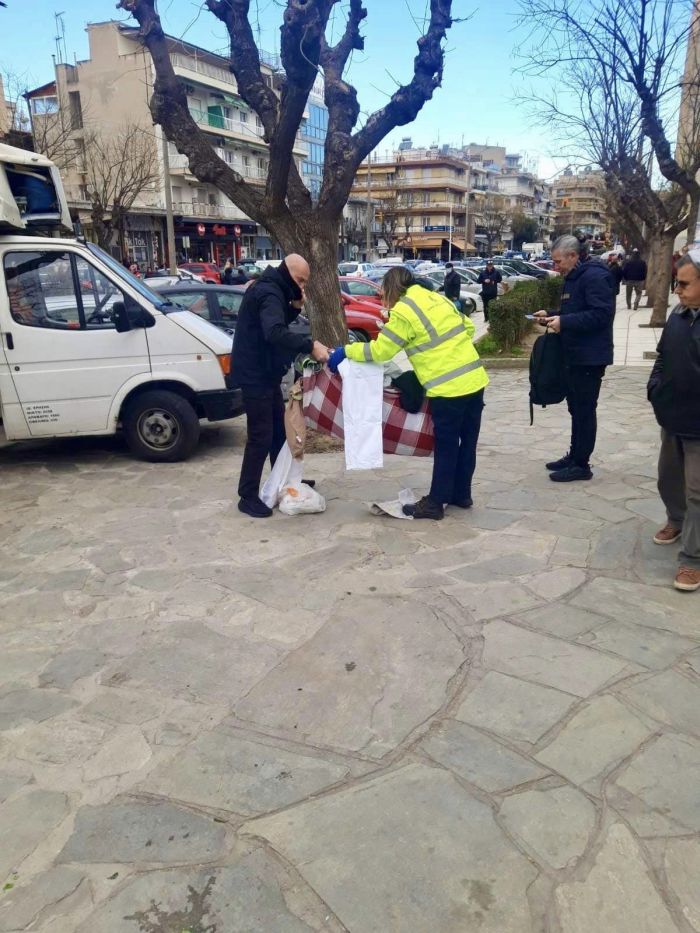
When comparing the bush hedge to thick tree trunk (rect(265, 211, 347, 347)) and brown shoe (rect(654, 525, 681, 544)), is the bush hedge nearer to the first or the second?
thick tree trunk (rect(265, 211, 347, 347))

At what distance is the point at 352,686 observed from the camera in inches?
129

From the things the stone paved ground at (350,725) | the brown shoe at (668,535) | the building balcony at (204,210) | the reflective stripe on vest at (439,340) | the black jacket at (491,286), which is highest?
the building balcony at (204,210)

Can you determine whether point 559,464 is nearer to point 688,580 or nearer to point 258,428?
point 688,580

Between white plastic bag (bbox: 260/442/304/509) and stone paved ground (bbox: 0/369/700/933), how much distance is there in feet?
1.00

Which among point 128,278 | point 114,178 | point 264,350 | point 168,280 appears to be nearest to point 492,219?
point 114,178

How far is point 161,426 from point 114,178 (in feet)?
103

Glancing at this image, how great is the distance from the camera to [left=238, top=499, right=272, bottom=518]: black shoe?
214 inches

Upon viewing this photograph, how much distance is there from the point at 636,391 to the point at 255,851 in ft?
29.8

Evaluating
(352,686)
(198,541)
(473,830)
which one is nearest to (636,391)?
→ (198,541)

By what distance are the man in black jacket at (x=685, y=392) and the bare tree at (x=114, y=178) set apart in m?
27.5

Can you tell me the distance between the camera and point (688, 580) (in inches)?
158

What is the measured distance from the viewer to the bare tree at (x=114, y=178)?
95.1ft

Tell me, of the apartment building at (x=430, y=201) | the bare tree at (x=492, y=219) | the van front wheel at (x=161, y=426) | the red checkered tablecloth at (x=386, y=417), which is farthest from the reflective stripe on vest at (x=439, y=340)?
the bare tree at (x=492, y=219)

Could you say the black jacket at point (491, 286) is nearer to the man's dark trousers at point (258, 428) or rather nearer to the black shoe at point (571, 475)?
A: the black shoe at point (571, 475)
